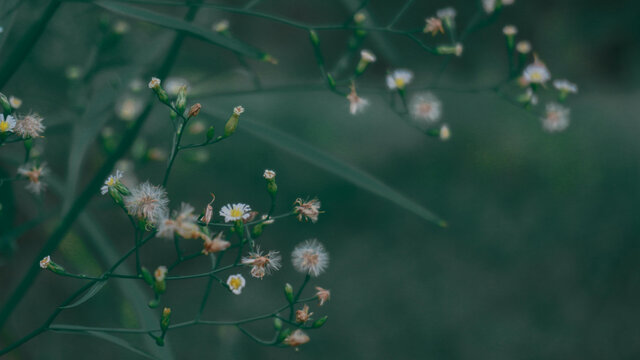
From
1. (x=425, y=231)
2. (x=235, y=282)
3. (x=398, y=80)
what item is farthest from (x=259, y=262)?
(x=425, y=231)

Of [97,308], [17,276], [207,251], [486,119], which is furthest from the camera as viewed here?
[486,119]

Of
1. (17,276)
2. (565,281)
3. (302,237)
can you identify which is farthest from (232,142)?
(565,281)

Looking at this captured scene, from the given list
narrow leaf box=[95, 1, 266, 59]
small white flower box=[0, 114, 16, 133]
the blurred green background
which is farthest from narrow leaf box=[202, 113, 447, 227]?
the blurred green background

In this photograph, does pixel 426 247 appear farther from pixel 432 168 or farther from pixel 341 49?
pixel 341 49

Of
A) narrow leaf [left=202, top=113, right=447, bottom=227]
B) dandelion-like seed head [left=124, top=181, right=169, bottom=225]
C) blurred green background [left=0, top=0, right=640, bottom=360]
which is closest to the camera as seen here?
dandelion-like seed head [left=124, top=181, right=169, bottom=225]

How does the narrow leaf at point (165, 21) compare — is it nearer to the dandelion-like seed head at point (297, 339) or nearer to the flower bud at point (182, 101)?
the flower bud at point (182, 101)

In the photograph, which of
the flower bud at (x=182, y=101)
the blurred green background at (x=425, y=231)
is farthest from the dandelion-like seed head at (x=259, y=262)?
the blurred green background at (x=425, y=231)

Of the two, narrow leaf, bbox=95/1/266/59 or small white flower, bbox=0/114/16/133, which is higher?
narrow leaf, bbox=95/1/266/59

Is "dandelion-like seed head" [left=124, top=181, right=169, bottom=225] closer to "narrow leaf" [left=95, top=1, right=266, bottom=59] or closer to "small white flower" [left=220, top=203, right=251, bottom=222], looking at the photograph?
"small white flower" [left=220, top=203, right=251, bottom=222]

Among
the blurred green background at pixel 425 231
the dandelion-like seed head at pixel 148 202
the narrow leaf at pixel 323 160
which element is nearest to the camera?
the dandelion-like seed head at pixel 148 202

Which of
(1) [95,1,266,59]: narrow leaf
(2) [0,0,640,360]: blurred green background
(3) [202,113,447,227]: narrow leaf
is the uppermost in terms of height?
(2) [0,0,640,360]: blurred green background

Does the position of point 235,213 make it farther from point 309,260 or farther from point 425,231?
point 425,231
